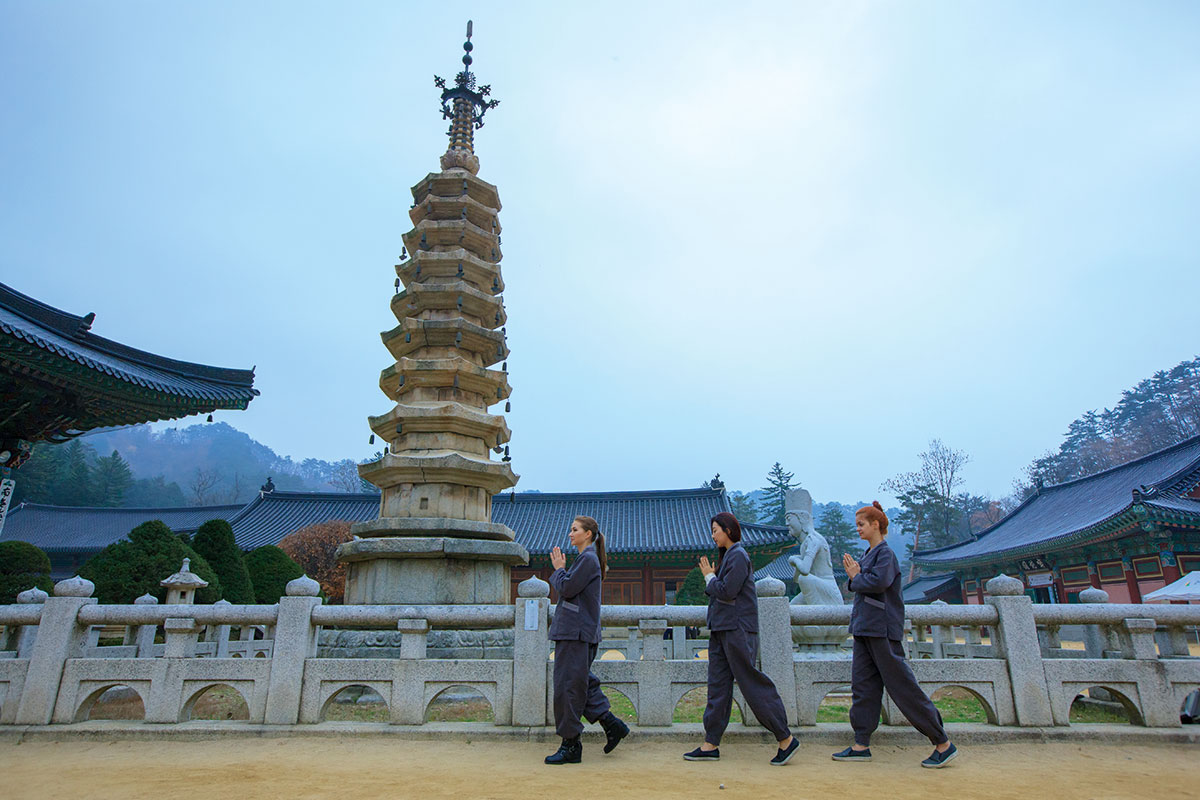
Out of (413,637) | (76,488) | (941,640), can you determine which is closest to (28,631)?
(413,637)

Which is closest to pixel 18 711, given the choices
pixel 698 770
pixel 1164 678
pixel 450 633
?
pixel 450 633

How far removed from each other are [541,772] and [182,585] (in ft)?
28.8

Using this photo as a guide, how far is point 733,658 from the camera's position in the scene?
5309 millimetres

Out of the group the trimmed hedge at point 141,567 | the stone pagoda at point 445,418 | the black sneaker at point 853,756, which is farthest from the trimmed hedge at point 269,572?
the black sneaker at point 853,756

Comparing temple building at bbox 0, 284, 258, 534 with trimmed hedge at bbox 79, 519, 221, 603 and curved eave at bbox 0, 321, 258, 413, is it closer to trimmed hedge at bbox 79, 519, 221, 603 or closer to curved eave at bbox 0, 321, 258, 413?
curved eave at bbox 0, 321, 258, 413

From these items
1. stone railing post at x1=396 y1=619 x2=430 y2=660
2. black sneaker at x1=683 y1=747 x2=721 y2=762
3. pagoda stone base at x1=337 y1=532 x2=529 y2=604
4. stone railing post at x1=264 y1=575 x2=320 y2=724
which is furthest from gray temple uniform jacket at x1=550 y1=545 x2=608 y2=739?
pagoda stone base at x1=337 y1=532 x2=529 y2=604

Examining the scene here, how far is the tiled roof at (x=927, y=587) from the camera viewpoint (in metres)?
36.6

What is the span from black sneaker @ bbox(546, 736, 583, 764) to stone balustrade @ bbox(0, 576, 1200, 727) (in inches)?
39.2

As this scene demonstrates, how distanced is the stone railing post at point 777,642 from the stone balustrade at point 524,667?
1 cm

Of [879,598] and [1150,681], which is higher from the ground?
[879,598]

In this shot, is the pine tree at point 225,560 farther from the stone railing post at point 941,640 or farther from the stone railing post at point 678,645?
the stone railing post at point 941,640

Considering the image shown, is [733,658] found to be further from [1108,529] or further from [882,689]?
[1108,529]

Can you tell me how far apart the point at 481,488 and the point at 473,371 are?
6.40 ft

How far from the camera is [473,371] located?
10.6 m
